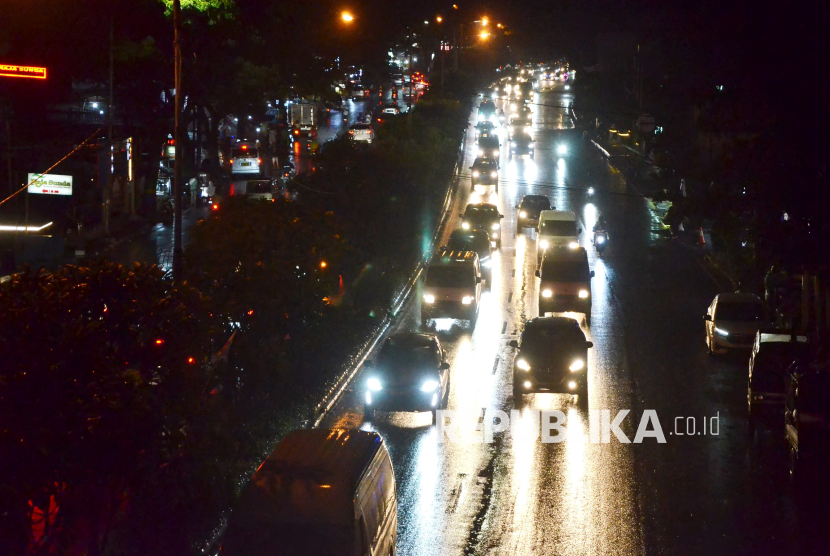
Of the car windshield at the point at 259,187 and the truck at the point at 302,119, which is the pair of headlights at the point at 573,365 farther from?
the truck at the point at 302,119

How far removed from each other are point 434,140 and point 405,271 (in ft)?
58.4

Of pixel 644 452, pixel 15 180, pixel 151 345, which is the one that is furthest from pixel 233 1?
pixel 151 345

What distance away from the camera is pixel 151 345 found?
10.3m

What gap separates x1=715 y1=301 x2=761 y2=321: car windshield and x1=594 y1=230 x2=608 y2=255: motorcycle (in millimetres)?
16580

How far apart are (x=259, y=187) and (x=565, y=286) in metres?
23.1

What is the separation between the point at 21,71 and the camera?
115 feet

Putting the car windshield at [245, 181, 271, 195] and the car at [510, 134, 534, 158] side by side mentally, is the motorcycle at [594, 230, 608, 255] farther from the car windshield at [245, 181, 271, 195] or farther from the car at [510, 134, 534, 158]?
the car at [510, 134, 534, 158]

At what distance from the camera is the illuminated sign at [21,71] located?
34.8 meters

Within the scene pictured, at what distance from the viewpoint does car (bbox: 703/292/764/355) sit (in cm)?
2511

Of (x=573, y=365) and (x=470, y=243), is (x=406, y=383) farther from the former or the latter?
(x=470, y=243)

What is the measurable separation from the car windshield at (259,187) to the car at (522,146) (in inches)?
1078

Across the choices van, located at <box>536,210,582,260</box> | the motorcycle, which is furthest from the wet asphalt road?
the motorcycle

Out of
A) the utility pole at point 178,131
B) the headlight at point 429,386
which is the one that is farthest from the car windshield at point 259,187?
the utility pole at point 178,131

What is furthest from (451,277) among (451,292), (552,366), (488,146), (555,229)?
(488,146)
